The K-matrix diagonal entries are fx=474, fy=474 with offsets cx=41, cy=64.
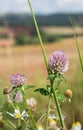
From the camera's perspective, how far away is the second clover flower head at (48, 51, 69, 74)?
155cm

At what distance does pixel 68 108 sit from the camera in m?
3.80

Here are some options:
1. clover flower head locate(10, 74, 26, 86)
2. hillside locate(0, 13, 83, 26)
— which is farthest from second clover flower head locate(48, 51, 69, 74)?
hillside locate(0, 13, 83, 26)

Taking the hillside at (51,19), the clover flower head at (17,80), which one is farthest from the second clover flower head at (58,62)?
the hillside at (51,19)

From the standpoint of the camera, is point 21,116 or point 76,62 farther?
point 76,62

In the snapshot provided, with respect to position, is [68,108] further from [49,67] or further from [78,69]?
[49,67]

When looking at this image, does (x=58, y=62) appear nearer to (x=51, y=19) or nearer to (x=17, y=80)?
(x=17, y=80)

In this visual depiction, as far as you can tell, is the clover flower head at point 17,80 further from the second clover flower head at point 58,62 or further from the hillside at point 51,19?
the hillside at point 51,19

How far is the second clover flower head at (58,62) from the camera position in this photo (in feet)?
5.09

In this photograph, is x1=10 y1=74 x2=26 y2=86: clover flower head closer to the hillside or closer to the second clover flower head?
the second clover flower head

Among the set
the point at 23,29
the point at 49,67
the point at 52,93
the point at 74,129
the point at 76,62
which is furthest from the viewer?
the point at 23,29

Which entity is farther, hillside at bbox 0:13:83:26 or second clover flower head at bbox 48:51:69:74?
hillside at bbox 0:13:83:26

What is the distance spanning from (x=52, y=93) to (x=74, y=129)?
0.77 feet

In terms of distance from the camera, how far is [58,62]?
1.57 metres

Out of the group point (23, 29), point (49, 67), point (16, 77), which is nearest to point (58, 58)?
point (49, 67)
